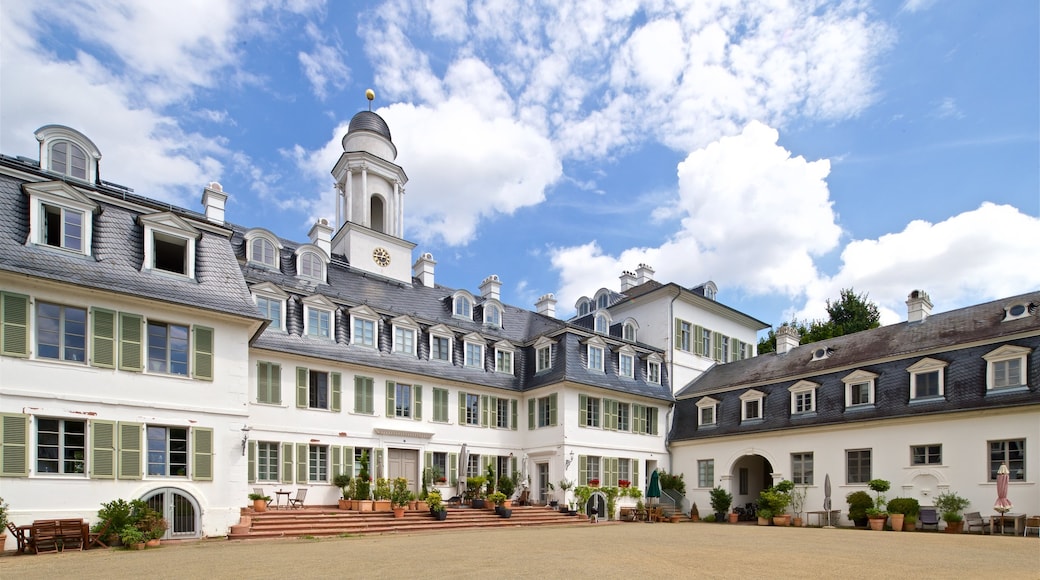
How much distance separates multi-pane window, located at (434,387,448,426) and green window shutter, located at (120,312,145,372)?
11.8m

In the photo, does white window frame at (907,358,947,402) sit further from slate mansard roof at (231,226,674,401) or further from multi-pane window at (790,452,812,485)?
slate mansard roof at (231,226,674,401)

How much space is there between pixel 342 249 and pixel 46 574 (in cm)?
2221

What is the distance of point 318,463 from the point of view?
2284 cm

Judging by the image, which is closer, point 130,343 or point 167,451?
point 130,343

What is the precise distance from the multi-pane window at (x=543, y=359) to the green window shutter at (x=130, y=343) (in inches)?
662

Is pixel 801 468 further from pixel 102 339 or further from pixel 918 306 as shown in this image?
pixel 102 339

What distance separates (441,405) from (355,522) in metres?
Result: 7.83

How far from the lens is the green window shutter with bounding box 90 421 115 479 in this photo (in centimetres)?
1554

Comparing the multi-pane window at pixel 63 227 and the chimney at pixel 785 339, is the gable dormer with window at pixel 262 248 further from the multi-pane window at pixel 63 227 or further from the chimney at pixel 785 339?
the chimney at pixel 785 339

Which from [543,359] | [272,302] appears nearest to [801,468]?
[543,359]

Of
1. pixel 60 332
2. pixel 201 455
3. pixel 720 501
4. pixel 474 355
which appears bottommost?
pixel 720 501

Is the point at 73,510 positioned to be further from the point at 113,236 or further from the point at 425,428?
the point at 425,428

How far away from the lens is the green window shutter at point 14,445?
14367 millimetres

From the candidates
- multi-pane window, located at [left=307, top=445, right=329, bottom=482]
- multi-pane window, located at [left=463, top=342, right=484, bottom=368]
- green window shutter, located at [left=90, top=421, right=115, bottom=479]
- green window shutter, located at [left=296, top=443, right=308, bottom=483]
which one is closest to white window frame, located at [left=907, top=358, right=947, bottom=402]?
multi-pane window, located at [left=463, top=342, right=484, bottom=368]
